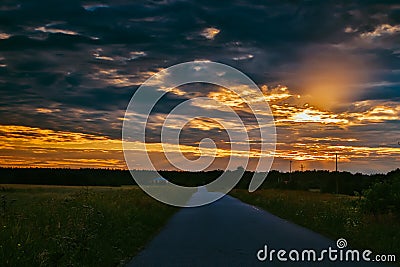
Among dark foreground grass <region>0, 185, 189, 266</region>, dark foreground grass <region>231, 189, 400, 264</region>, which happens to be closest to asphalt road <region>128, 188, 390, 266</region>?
dark foreground grass <region>0, 185, 189, 266</region>

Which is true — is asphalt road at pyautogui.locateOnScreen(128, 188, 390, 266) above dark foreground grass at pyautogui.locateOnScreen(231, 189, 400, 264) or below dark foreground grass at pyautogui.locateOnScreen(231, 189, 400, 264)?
below

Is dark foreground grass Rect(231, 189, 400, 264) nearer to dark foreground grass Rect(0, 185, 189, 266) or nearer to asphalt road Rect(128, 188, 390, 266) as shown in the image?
asphalt road Rect(128, 188, 390, 266)

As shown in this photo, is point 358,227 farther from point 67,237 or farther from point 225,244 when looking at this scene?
point 67,237

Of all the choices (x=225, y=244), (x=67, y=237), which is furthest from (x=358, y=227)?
(x=67, y=237)

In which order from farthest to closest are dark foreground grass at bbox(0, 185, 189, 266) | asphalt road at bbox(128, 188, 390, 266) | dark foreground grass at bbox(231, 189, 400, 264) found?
dark foreground grass at bbox(231, 189, 400, 264) → asphalt road at bbox(128, 188, 390, 266) → dark foreground grass at bbox(0, 185, 189, 266)

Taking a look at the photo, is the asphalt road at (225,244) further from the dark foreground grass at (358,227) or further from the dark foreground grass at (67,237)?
the dark foreground grass at (358,227)

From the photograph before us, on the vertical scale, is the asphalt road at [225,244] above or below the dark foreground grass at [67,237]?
below

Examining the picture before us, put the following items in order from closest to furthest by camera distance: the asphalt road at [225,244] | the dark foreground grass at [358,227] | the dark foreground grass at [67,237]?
1. the dark foreground grass at [67,237]
2. the asphalt road at [225,244]
3. the dark foreground grass at [358,227]

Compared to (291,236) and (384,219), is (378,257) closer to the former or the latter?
(291,236)

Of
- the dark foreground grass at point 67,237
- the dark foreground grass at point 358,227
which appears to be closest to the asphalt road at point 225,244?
the dark foreground grass at point 67,237

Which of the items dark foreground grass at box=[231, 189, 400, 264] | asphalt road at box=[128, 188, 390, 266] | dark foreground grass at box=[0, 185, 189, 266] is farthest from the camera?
dark foreground grass at box=[231, 189, 400, 264]

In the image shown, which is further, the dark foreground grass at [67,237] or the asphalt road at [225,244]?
the asphalt road at [225,244]

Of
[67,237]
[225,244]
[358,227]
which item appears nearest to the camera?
[67,237]

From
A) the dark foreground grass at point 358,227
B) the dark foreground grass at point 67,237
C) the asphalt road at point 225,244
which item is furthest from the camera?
the dark foreground grass at point 358,227
